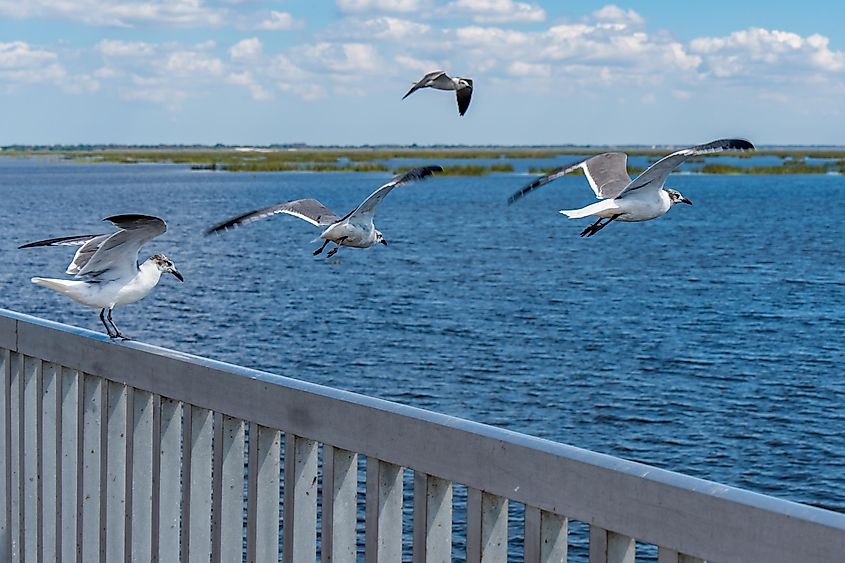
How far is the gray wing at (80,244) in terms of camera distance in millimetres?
4879

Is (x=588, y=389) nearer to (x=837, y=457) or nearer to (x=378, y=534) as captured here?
(x=837, y=457)

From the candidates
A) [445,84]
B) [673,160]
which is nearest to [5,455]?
[673,160]

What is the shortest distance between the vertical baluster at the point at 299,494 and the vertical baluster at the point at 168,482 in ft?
1.93

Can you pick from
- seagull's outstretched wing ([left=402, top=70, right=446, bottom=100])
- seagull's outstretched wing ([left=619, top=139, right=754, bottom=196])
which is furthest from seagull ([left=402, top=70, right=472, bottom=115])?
seagull's outstretched wing ([left=619, top=139, right=754, bottom=196])

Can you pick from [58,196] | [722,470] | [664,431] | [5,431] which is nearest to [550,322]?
[664,431]

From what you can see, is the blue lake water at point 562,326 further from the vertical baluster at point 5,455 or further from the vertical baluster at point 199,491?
the vertical baluster at point 199,491

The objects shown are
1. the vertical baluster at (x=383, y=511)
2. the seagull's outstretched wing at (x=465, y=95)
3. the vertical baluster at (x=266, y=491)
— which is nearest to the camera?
the vertical baluster at (x=383, y=511)

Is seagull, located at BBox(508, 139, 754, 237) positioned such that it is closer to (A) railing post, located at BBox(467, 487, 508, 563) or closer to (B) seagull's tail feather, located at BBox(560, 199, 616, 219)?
(B) seagull's tail feather, located at BBox(560, 199, 616, 219)

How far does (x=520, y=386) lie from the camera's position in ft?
75.7

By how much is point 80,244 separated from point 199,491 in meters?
1.86

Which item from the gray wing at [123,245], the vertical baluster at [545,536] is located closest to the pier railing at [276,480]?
the vertical baluster at [545,536]

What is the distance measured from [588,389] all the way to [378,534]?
66.0ft

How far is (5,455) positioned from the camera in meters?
4.47

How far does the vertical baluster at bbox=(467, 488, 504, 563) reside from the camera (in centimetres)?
279
